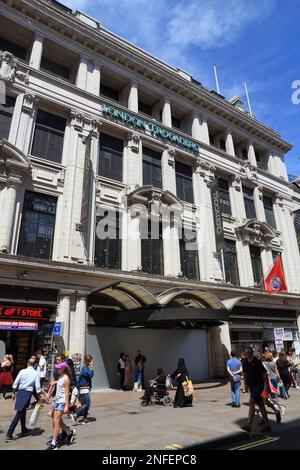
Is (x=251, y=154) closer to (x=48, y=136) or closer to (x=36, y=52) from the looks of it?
(x=48, y=136)

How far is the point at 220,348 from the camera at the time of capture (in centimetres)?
2027

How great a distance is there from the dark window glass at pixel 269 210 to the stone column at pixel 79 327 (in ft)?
62.5

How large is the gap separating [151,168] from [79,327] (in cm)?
1164

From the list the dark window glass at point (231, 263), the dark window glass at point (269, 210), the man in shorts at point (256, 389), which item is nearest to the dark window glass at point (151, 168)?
the dark window glass at point (231, 263)

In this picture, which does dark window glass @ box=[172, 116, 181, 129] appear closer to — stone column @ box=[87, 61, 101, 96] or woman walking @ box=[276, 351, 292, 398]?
stone column @ box=[87, 61, 101, 96]

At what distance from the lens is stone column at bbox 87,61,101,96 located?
21266 mm

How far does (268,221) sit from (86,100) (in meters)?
18.0

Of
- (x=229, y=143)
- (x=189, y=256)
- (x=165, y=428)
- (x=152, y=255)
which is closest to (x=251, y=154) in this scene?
(x=229, y=143)

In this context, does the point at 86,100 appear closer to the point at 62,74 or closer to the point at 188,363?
the point at 62,74

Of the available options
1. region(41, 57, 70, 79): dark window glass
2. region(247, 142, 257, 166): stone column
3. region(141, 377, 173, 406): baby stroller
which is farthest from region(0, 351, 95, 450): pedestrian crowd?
region(247, 142, 257, 166): stone column

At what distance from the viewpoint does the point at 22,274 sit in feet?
48.4

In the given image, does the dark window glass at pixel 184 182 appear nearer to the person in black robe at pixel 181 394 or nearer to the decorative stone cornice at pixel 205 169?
the decorative stone cornice at pixel 205 169
